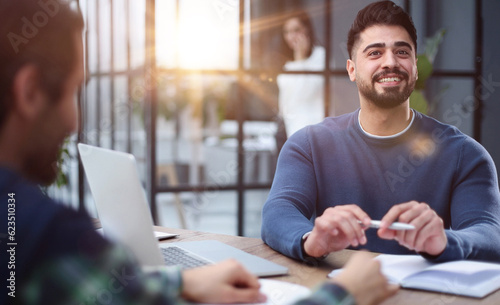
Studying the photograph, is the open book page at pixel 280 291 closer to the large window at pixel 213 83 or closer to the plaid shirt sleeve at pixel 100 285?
the plaid shirt sleeve at pixel 100 285

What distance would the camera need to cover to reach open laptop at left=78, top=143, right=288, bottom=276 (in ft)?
2.89

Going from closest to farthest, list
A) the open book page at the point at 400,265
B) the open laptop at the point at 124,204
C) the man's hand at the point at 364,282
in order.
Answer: the man's hand at the point at 364,282 → the open laptop at the point at 124,204 → the open book page at the point at 400,265

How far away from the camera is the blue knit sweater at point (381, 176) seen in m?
1.53

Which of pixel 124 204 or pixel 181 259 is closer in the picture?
pixel 124 204

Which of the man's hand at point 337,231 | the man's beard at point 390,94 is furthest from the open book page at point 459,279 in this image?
the man's beard at point 390,94

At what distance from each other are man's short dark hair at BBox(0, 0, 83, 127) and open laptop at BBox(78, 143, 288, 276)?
22cm

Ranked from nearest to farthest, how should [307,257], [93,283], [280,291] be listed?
1. [93,283]
2. [280,291]
3. [307,257]

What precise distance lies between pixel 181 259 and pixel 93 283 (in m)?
0.62

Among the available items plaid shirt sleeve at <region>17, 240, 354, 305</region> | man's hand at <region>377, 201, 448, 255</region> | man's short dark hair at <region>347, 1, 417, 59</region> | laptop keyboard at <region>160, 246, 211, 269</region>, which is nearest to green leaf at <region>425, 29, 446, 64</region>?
man's short dark hair at <region>347, 1, 417, 59</region>

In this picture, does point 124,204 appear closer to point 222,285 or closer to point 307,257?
point 222,285

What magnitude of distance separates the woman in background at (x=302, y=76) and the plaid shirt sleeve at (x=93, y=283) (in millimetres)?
2927

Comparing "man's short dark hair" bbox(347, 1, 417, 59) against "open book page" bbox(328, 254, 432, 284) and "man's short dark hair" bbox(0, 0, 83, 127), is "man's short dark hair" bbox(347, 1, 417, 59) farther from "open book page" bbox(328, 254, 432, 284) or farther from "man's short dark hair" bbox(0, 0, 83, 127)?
"man's short dark hair" bbox(0, 0, 83, 127)

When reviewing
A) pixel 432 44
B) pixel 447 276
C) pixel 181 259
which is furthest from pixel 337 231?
pixel 432 44

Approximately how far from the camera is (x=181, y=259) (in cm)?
125
